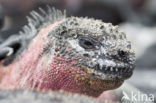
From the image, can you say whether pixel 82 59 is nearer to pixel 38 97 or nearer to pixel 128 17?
pixel 38 97

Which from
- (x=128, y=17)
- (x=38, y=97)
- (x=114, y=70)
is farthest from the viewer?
(x=128, y=17)

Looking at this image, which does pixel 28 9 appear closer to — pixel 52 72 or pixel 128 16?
pixel 128 16

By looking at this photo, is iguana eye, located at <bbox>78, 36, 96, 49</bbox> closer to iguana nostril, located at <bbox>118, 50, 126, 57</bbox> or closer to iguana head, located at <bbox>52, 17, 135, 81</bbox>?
iguana head, located at <bbox>52, 17, 135, 81</bbox>

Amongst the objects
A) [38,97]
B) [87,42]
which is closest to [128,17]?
[87,42]

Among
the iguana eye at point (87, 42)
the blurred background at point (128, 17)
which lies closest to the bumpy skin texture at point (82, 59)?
the iguana eye at point (87, 42)

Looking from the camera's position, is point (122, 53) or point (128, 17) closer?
point (122, 53)

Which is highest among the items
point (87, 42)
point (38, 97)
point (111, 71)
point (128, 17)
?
point (128, 17)

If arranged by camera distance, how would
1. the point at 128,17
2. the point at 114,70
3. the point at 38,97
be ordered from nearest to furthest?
the point at 38,97, the point at 114,70, the point at 128,17

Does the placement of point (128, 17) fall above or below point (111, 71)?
above

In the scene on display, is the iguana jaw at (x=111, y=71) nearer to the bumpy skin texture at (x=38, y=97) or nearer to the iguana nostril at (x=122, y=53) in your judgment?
the iguana nostril at (x=122, y=53)
